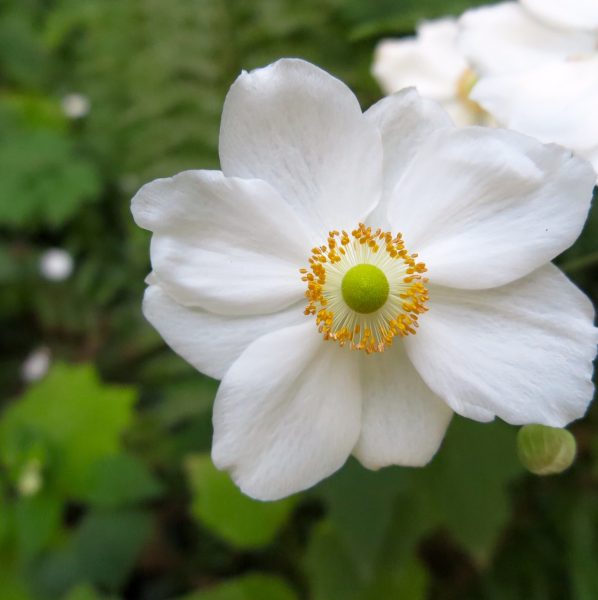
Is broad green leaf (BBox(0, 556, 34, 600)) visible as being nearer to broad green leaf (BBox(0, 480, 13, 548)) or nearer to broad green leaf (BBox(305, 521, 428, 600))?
broad green leaf (BBox(0, 480, 13, 548))

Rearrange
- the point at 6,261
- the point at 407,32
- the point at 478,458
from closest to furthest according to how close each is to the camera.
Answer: the point at 478,458
the point at 407,32
the point at 6,261

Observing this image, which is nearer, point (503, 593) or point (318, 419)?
point (318, 419)

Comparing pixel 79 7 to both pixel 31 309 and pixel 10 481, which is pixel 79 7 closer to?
pixel 31 309

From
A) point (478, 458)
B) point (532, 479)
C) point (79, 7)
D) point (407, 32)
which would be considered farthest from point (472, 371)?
point (79, 7)

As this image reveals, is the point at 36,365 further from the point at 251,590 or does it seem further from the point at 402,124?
the point at 402,124

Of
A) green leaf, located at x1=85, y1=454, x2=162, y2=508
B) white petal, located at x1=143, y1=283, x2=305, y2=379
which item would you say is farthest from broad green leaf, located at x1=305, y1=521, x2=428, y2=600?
white petal, located at x1=143, y1=283, x2=305, y2=379

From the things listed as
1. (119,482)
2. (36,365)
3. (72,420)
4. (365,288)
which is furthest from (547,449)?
(36,365)
